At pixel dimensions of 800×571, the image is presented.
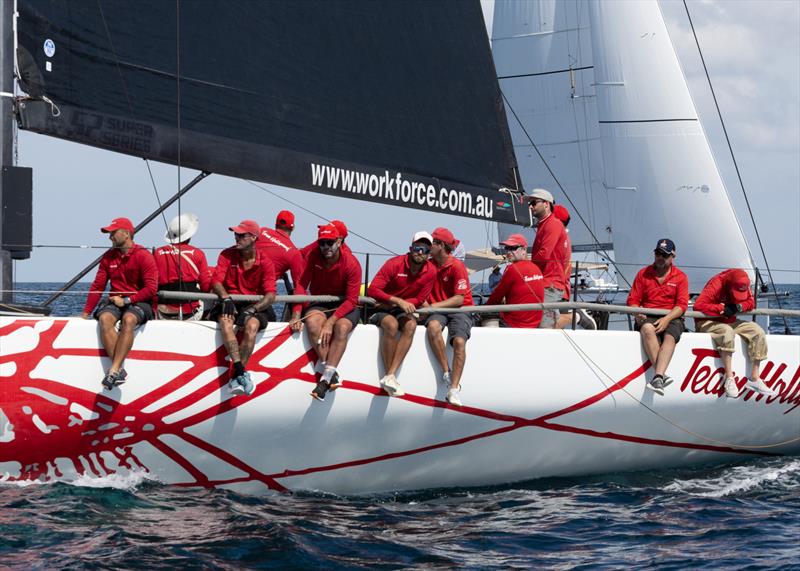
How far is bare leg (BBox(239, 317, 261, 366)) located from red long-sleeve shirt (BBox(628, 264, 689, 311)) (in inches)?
121

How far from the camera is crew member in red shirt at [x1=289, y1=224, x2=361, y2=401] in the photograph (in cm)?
699

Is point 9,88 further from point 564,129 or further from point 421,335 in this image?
point 564,129

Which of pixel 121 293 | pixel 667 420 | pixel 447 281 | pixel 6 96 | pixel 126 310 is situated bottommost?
pixel 667 420

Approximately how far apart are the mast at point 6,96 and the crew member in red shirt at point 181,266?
0.99m

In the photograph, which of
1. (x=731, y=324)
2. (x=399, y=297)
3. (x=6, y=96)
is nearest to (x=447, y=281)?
(x=399, y=297)

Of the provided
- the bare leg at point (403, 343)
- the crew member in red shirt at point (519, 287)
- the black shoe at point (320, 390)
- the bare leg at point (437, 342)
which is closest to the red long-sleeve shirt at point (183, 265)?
the black shoe at point (320, 390)

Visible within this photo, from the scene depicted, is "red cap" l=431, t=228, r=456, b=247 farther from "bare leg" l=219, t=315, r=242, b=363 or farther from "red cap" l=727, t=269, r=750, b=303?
"red cap" l=727, t=269, r=750, b=303

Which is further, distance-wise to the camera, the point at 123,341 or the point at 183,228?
the point at 183,228

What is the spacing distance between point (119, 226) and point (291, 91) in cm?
164

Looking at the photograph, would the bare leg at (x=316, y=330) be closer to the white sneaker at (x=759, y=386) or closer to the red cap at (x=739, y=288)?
the red cap at (x=739, y=288)

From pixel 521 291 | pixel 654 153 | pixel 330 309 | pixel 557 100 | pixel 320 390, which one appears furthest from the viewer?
pixel 557 100

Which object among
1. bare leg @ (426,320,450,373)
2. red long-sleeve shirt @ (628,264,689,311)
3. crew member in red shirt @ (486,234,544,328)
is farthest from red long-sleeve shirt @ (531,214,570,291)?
bare leg @ (426,320,450,373)

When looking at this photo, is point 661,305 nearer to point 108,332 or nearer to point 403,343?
point 403,343

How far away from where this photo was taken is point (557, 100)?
778 inches
